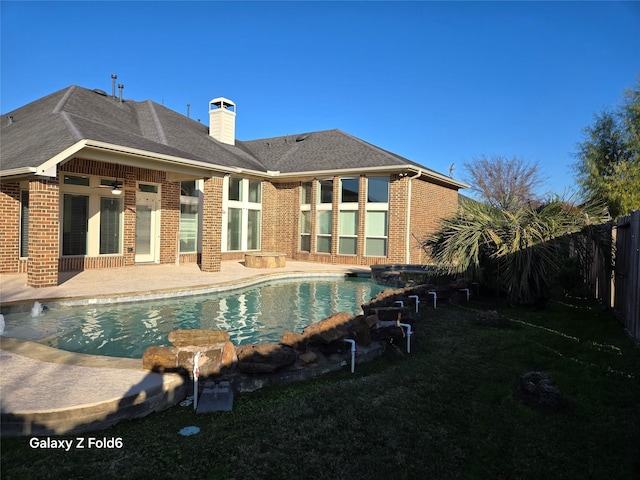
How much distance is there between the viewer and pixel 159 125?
15.7 meters

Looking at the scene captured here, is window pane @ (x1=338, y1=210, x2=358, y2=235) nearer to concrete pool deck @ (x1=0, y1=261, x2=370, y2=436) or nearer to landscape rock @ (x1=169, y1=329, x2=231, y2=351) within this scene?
landscape rock @ (x1=169, y1=329, x2=231, y2=351)

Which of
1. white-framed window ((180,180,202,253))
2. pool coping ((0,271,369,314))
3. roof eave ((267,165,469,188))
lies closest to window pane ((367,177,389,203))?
roof eave ((267,165,469,188))

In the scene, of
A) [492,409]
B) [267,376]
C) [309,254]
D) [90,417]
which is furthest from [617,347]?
[309,254]

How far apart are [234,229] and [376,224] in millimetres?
6116

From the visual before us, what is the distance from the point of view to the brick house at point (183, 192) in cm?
998

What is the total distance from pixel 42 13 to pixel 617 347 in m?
14.2

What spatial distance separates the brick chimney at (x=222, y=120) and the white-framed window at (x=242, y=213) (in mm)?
3332

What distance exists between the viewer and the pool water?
19.4ft

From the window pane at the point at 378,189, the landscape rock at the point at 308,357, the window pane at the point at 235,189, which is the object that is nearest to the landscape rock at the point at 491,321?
the landscape rock at the point at 308,357

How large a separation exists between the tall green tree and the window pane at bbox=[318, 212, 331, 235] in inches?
433

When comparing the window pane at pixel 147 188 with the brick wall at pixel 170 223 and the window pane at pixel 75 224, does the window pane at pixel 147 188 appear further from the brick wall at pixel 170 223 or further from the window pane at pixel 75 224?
the window pane at pixel 75 224

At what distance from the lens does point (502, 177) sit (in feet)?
116

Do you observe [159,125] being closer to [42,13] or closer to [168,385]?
[42,13]

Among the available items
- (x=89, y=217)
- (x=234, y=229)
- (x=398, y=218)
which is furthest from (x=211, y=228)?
(x=398, y=218)
